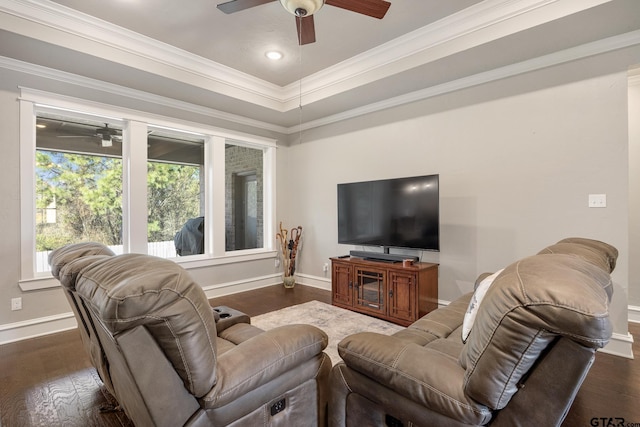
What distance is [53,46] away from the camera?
9.25 feet

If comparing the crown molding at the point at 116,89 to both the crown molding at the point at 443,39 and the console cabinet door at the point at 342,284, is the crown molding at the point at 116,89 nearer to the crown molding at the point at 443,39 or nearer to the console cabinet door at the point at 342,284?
the crown molding at the point at 443,39

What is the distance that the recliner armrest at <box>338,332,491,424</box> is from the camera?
107 cm

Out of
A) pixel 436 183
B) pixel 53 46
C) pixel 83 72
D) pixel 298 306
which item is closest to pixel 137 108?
pixel 83 72

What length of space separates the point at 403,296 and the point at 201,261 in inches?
111

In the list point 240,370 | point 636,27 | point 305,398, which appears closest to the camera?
point 240,370

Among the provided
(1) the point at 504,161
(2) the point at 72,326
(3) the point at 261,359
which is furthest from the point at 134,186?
(1) the point at 504,161

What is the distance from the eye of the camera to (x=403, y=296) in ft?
11.3

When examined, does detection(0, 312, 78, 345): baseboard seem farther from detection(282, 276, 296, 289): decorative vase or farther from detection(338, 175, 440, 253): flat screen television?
detection(338, 175, 440, 253): flat screen television

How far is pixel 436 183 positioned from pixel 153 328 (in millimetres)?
3081

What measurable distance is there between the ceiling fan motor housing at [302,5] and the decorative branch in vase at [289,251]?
142 inches

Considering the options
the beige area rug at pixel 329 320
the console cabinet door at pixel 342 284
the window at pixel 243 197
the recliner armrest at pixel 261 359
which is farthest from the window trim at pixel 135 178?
the recliner armrest at pixel 261 359

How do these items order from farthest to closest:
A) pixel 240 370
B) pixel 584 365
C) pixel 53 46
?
pixel 53 46, pixel 240 370, pixel 584 365

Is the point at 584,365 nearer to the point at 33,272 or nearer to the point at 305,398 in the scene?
the point at 305,398

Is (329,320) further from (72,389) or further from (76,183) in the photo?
(76,183)
